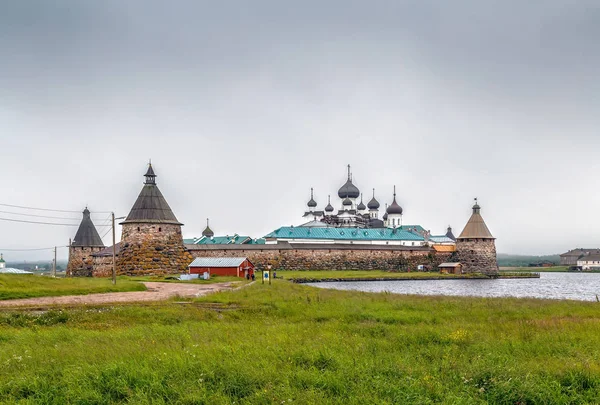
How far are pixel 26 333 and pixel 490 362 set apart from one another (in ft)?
30.1

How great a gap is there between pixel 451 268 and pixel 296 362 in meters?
59.6

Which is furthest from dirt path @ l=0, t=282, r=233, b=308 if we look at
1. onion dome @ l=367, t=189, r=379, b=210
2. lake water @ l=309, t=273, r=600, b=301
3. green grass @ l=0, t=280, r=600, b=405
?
onion dome @ l=367, t=189, r=379, b=210

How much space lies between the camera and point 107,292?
21.2 m

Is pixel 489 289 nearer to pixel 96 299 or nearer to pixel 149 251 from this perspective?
pixel 149 251

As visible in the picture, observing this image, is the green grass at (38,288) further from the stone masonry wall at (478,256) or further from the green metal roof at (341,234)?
the stone masonry wall at (478,256)

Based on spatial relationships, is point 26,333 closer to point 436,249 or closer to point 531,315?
point 531,315

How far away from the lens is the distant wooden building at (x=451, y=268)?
62.2m

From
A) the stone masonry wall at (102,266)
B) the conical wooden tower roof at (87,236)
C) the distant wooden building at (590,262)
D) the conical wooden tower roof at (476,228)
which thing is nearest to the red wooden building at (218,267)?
the stone masonry wall at (102,266)

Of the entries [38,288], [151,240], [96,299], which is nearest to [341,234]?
[151,240]

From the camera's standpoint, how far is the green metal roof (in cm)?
7088

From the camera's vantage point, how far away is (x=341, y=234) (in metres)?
73.2

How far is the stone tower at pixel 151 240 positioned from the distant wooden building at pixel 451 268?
1474 inches

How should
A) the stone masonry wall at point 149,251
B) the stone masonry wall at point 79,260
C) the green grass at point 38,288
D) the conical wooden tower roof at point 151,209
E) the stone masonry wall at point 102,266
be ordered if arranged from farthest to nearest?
1. the stone masonry wall at point 79,260
2. the stone masonry wall at point 102,266
3. the conical wooden tower roof at point 151,209
4. the stone masonry wall at point 149,251
5. the green grass at point 38,288

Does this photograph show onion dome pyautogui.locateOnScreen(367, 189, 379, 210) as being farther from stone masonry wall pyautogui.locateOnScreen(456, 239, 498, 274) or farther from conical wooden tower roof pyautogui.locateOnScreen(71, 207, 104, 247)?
conical wooden tower roof pyautogui.locateOnScreen(71, 207, 104, 247)
